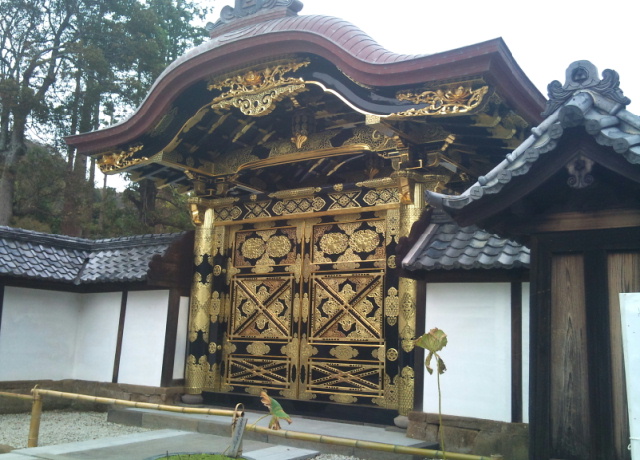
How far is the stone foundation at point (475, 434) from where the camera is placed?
249 inches

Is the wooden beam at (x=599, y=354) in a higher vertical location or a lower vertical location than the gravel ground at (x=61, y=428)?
higher

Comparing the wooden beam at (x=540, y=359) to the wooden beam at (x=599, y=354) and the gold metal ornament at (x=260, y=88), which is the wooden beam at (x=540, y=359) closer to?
the wooden beam at (x=599, y=354)

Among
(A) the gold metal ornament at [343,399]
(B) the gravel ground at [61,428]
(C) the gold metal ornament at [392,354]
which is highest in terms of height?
(C) the gold metal ornament at [392,354]

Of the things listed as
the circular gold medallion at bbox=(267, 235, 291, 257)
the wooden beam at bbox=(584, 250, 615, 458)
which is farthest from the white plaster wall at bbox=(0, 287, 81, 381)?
the wooden beam at bbox=(584, 250, 615, 458)

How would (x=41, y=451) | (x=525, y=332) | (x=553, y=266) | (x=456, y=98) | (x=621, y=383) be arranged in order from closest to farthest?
(x=621, y=383), (x=553, y=266), (x=41, y=451), (x=525, y=332), (x=456, y=98)

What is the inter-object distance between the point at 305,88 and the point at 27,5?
553 inches

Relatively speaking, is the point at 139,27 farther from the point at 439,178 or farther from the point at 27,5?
the point at 439,178

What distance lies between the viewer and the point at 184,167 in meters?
9.98

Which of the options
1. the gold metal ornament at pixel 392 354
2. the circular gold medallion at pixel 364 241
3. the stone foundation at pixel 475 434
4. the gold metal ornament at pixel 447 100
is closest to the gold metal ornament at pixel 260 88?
the gold metal ornament at pixel 447 100

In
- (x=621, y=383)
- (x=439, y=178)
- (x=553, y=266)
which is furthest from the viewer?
(x=439, y=178)

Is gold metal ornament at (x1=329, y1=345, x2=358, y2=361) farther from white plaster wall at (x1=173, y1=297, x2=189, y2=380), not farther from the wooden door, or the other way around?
the wooden door

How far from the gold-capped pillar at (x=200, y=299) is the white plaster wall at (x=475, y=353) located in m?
4.00

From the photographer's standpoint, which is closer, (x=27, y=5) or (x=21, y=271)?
(x=21, y=271)

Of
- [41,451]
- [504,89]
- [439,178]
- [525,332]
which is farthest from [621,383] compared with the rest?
[41,451]
